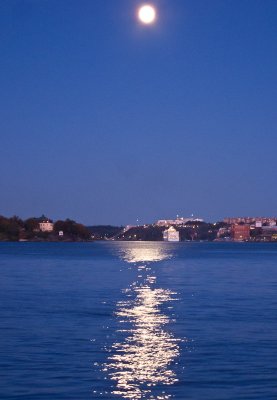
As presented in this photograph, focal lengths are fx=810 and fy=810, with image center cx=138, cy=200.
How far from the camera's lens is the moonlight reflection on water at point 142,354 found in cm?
1272

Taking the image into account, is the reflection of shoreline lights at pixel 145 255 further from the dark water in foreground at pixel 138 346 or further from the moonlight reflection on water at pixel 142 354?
the moonlight reflection on water at pixel 142 354

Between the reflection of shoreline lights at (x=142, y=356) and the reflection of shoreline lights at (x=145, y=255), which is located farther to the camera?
the reflection of shoreline lights at (x=145, y=255)

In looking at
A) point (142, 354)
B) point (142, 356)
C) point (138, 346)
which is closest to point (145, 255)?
point (138, 346)

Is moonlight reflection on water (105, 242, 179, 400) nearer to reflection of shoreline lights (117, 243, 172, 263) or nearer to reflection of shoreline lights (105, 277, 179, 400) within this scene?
reflection of shoreline lights (105, 277, 179, 400)

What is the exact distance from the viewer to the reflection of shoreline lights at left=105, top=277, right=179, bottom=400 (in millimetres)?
12750

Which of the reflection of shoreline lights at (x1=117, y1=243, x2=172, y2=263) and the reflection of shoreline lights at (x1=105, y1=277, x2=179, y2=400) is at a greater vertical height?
the reflection of shoreline lights at (x1=117, y1=243, x2=172, y2=263)

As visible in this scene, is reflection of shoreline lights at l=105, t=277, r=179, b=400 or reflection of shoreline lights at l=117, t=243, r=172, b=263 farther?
reflection of shoreline lights at l=117, t=243, r=172, b=263

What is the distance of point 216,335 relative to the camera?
59.4 feet

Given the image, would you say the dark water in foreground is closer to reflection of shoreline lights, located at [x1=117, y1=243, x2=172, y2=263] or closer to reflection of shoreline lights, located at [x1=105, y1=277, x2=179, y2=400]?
reflection of shoreline lights, located at [x1=105, y1=277, x2=179, y2=400]

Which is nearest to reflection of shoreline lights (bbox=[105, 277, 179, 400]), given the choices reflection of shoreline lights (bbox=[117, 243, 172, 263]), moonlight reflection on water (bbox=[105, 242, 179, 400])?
moonlight reflection on water (bbox=[105, 242, 179, 400])

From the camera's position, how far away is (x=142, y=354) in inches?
607

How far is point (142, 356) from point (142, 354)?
0.74 ft

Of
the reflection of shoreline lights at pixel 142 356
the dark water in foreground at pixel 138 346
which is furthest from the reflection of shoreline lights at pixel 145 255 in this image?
the reflection of shoreline lights at pixel 142 356

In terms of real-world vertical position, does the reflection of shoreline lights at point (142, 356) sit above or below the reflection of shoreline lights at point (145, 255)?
below
